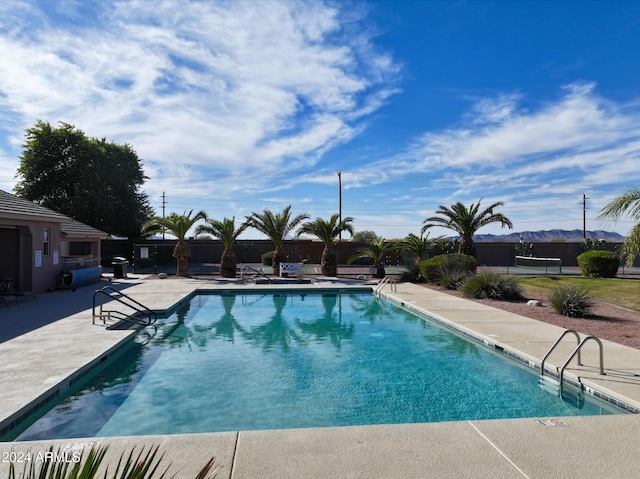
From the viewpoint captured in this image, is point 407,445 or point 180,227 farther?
point 180,227

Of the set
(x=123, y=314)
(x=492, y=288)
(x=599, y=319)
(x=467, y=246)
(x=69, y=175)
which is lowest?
(x=599, y=319)

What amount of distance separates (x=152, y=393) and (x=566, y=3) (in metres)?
14.8

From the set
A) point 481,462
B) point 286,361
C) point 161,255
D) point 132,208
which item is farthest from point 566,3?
point 132,208

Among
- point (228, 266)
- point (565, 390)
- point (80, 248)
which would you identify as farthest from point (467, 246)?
point (80, 248)

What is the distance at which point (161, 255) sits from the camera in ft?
110

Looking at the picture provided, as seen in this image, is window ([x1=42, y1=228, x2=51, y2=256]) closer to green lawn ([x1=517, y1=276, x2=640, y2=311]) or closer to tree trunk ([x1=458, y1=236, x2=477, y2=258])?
green lawn ([x1=517, y1=276, x2=640, y2=311])

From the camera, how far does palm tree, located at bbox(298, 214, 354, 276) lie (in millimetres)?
24219

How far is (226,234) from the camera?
2427 centimetres

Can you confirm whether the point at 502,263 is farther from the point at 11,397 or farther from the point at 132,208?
the point at 11,397

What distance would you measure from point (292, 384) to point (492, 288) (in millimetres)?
10716

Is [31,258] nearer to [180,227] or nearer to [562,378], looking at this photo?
[180,227]

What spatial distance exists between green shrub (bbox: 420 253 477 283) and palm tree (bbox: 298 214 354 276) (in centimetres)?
534

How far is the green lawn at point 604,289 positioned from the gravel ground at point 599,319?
0.77m

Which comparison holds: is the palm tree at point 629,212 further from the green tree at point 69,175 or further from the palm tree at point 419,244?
the green tree at point 69,175
